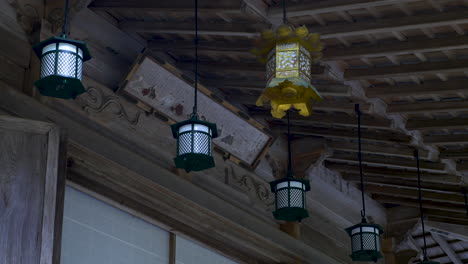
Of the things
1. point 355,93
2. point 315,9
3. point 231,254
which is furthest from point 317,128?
point 315,9

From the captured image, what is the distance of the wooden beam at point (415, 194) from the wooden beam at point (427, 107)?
1.93 meters

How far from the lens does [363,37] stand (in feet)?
20.1

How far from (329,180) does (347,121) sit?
49.0 inches

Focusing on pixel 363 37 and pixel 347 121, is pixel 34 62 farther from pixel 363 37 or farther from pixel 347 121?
pixel 347 121

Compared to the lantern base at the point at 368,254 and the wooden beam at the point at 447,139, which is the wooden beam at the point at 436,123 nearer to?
the wooden beam at the point at 447,139

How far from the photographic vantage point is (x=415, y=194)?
8789mm

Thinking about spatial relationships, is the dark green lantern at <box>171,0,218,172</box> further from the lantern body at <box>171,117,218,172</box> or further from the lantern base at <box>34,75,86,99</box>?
the lantern base at <box>34,75,86,99</box>

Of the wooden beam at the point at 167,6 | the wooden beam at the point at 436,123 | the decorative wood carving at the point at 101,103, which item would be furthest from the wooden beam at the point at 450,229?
the wooden beam at the point at 167,6

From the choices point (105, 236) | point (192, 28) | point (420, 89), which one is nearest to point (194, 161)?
point (105, 236)

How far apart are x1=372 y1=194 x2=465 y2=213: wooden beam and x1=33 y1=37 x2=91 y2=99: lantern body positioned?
5.15 m

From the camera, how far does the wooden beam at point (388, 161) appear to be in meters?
7.96

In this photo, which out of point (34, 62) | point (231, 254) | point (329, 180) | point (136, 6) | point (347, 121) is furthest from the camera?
point (329, 180)

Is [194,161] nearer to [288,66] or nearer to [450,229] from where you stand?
[288,66]

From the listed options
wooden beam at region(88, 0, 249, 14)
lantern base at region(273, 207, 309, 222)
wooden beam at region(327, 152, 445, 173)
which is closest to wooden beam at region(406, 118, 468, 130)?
wooden beam at region(327, 152, 445, 173)
